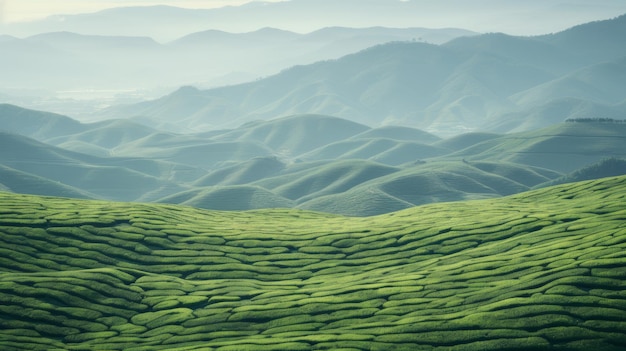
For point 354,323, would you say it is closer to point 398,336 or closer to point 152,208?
point 398,336

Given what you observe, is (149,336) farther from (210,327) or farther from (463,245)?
(463,245)

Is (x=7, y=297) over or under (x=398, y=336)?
over

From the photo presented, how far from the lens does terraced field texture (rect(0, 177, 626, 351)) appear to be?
2530 inches

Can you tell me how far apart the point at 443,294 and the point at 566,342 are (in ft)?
54.3

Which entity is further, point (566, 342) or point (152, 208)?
point (152, 208)

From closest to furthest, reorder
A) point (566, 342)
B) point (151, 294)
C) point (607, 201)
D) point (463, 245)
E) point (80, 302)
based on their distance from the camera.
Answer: point (566, 342)
point (80, 302)
point (151, 294)
point (463, 245)
point (607, 201)

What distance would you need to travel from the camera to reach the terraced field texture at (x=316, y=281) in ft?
211

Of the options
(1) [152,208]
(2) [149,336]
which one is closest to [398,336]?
(2) [149,336]

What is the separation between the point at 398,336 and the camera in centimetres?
6419

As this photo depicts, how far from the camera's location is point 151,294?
81.5 m

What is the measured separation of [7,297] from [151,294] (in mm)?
15355

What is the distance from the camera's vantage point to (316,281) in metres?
86.2

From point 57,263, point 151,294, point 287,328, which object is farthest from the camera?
point 57,263

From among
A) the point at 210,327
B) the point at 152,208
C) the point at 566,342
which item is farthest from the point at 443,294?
the point at 152,208
